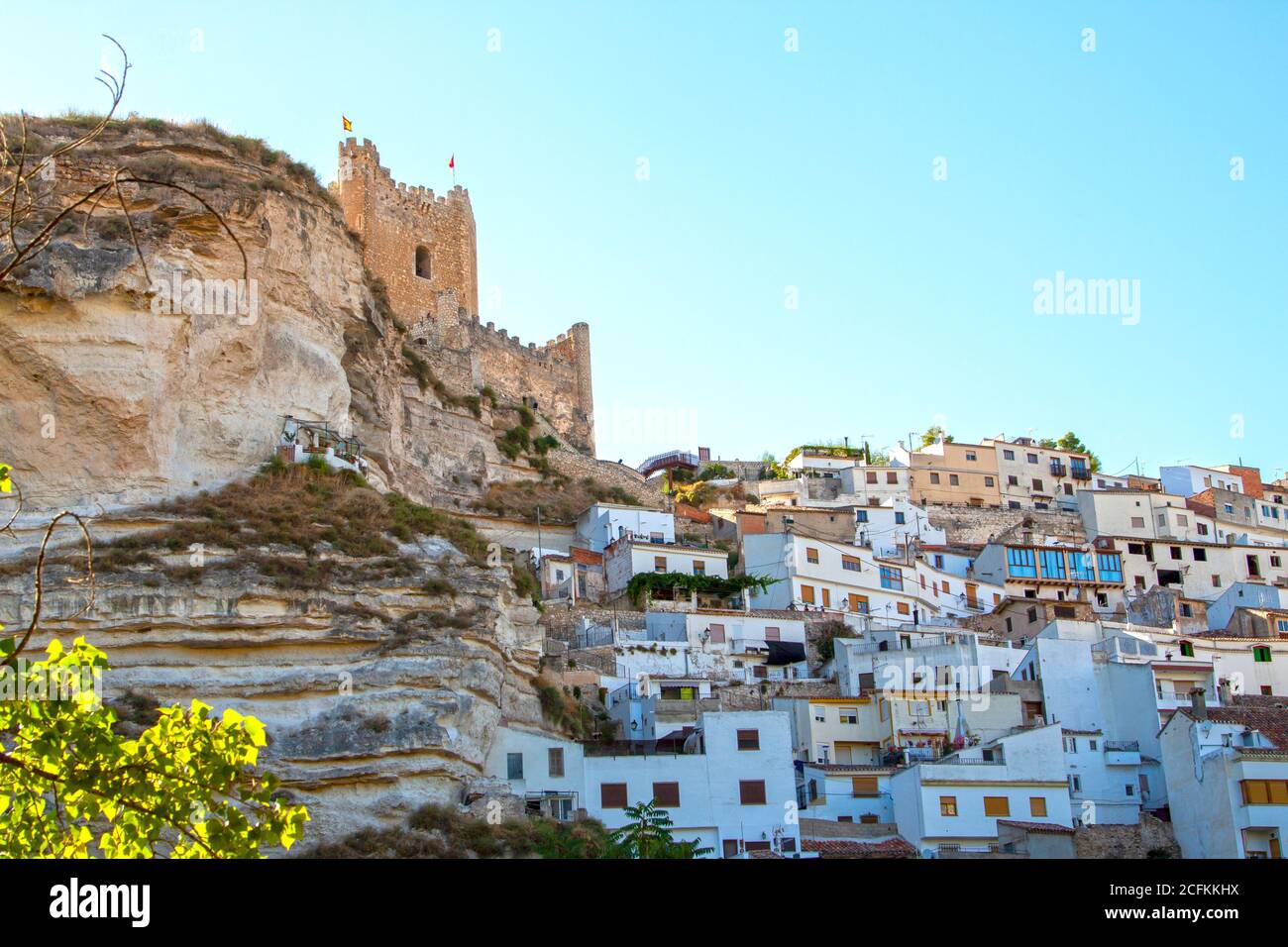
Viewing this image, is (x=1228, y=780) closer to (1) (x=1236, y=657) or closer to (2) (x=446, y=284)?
(1) (x=1236, y=657)

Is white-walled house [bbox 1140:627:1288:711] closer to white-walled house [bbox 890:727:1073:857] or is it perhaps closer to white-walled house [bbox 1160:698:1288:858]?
white-walled house [bbox 1160:698:1288:858]

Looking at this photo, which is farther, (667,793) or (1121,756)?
(1121,756)

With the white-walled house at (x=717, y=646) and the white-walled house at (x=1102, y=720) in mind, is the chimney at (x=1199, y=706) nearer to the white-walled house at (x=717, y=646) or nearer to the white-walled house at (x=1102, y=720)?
the white-walled house at (x=1102, y=720)

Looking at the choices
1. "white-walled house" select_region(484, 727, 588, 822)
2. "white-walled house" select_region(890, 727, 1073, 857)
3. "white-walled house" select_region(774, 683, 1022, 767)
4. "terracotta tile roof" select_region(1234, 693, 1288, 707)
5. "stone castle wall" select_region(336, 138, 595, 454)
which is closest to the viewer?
"white-walled house" select_region(484, 727, 588, 822)

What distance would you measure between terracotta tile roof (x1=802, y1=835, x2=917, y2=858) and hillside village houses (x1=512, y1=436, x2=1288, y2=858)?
0.33 ft

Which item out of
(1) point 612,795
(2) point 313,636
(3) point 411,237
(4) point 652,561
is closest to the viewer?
(2) point 313,636

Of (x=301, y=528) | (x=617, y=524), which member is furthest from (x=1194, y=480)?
(x=301, y=528)

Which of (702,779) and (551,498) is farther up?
(551,498)

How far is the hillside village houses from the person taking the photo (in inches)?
1209

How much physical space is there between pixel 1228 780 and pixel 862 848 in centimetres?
787

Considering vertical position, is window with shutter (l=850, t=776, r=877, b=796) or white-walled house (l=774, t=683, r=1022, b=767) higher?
white-walled house (l=774, t=683, r=1022, b=767)

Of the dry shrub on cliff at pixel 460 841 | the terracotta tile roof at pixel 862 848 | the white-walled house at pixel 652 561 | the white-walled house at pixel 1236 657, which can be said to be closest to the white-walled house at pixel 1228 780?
the white-walled house at pixel 1236 657

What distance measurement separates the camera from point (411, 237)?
6250 centimetres

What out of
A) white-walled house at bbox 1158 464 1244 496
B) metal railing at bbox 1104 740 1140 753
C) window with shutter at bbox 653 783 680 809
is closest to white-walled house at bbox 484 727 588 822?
window with shutter at bbox 653 783 680 809
